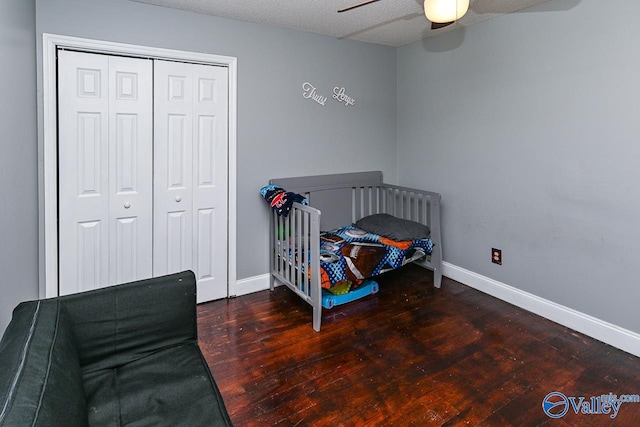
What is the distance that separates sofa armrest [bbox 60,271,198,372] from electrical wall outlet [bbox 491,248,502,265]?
8.23 ft

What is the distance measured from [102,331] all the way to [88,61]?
1.89 metres

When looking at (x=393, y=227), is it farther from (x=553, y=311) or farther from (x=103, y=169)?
(x=103, y=169)

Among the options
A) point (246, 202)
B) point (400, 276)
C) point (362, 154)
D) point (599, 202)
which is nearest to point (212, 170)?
point (246, 202)

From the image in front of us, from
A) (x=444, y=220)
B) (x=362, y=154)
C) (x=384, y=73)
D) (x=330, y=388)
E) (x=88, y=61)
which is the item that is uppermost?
(x=384, y=73)

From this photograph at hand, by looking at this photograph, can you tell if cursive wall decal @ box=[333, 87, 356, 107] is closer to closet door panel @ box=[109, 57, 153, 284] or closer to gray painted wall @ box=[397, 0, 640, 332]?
gray painted wall @ box=[397, 0, 640, 332]

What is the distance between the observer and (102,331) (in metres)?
1.57

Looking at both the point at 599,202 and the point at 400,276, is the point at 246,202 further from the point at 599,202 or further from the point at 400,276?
the point at 599,202

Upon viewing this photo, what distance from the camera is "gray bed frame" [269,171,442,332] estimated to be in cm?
270

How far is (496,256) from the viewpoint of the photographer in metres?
3.21

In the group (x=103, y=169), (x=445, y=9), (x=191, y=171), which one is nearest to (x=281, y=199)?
(x=191, y=171)

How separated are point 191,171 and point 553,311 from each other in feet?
9.52

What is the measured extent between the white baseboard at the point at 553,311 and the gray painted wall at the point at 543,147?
5 centimetres

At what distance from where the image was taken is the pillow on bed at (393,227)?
10.5ft

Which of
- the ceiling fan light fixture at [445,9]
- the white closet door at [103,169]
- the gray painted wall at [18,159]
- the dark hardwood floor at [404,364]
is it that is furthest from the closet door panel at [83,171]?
the ceiling fan light fixture at [445,9]
